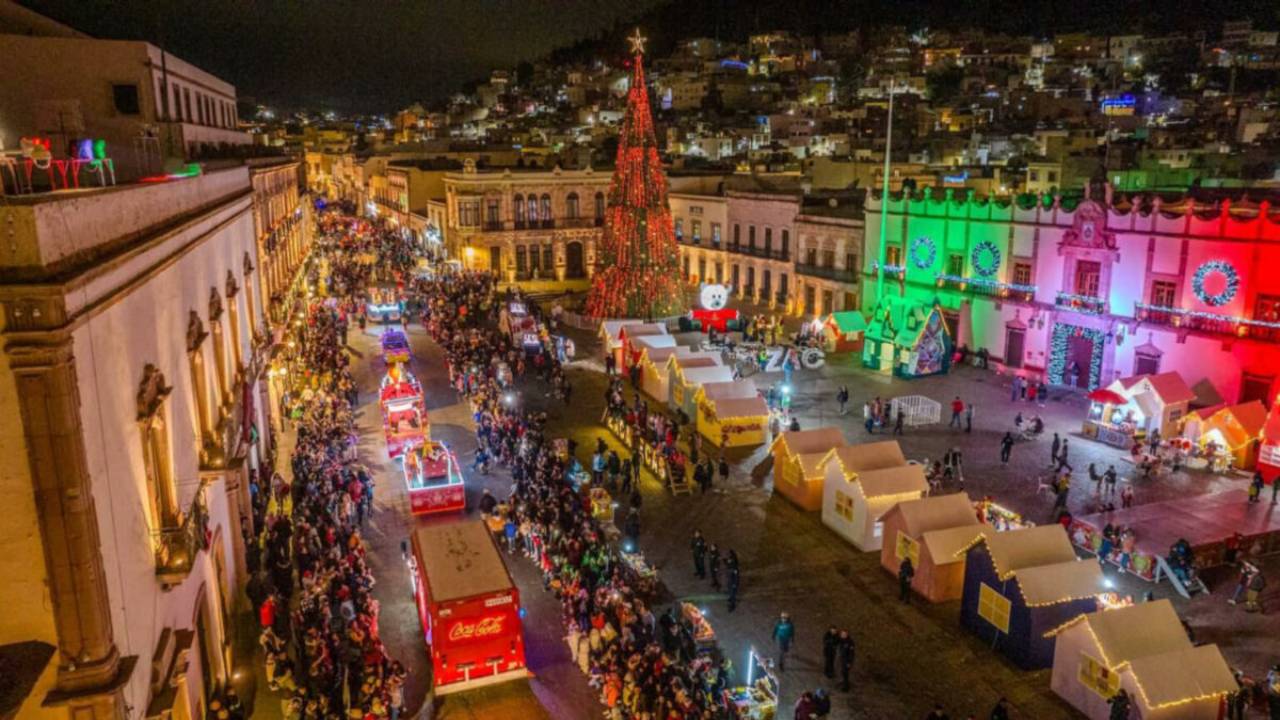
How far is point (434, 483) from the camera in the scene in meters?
20.7

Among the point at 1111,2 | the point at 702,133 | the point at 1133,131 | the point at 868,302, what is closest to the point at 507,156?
the point at 702,133

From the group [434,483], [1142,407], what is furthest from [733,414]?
[1142,407]

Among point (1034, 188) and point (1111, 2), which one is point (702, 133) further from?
point (1111, 2)

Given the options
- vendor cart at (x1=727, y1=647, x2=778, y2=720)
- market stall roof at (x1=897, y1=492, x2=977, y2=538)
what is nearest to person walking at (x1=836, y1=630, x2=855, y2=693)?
vendor cart at (x1=727, y1=647, x2=778, y2=720)

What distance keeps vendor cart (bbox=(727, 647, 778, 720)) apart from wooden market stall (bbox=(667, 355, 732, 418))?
1337 cm

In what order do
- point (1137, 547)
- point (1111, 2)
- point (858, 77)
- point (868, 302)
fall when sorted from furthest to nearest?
point (1111, 2), point (858, 77), point (868, 302), point (1137, 547)

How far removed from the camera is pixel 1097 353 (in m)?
30.9

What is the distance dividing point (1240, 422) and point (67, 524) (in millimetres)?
26091

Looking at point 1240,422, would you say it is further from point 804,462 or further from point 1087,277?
point 804,462

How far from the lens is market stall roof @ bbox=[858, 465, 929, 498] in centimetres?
1866

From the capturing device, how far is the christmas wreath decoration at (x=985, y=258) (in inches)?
1347

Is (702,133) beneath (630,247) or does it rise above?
above

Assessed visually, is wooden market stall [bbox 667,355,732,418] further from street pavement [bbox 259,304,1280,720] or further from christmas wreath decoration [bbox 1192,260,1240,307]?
christmas wreath decoration [bbox 1192,260,1240,307]

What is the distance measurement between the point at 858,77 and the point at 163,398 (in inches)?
5003
